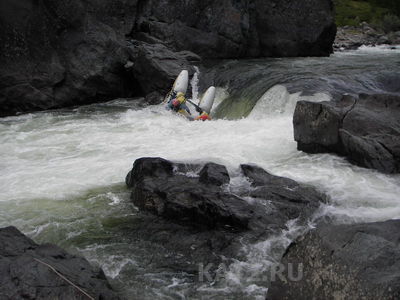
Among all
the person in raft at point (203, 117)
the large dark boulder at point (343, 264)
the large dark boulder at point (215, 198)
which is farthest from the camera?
the person in raft at point (203, 117)

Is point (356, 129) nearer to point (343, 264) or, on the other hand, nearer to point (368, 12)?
point (343, 264)

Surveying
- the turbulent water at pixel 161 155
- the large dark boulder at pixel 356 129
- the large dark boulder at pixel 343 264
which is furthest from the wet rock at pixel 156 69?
the large dark boulder at pixel 343 264

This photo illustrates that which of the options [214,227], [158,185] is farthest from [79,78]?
[214,227]

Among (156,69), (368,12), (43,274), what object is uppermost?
(368,12)

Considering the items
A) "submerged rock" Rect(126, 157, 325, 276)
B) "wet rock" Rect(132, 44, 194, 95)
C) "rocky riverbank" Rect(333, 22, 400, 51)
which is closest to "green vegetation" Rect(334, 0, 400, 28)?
"rocky riverbank" Rect(333, 22, 400, 51)

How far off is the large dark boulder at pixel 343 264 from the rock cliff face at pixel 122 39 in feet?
50.1

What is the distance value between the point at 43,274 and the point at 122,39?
58.1 feet

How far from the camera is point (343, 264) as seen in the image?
5031mm

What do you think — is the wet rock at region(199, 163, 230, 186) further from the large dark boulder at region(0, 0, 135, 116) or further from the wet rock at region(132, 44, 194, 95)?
the large dark boulder at region(0, 0, 135, 116)

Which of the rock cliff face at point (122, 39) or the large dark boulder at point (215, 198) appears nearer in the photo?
the large dark boulder at point (215, 198)

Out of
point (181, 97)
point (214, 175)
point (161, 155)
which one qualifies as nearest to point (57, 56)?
point (181, 97)

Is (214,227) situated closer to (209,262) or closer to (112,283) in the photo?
(209,262)

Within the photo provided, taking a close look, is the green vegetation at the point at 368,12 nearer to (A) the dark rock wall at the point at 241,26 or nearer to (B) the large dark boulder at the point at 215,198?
(A) the dark rock wall at the point at 241,26

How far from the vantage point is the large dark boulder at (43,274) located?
5.26 meters
